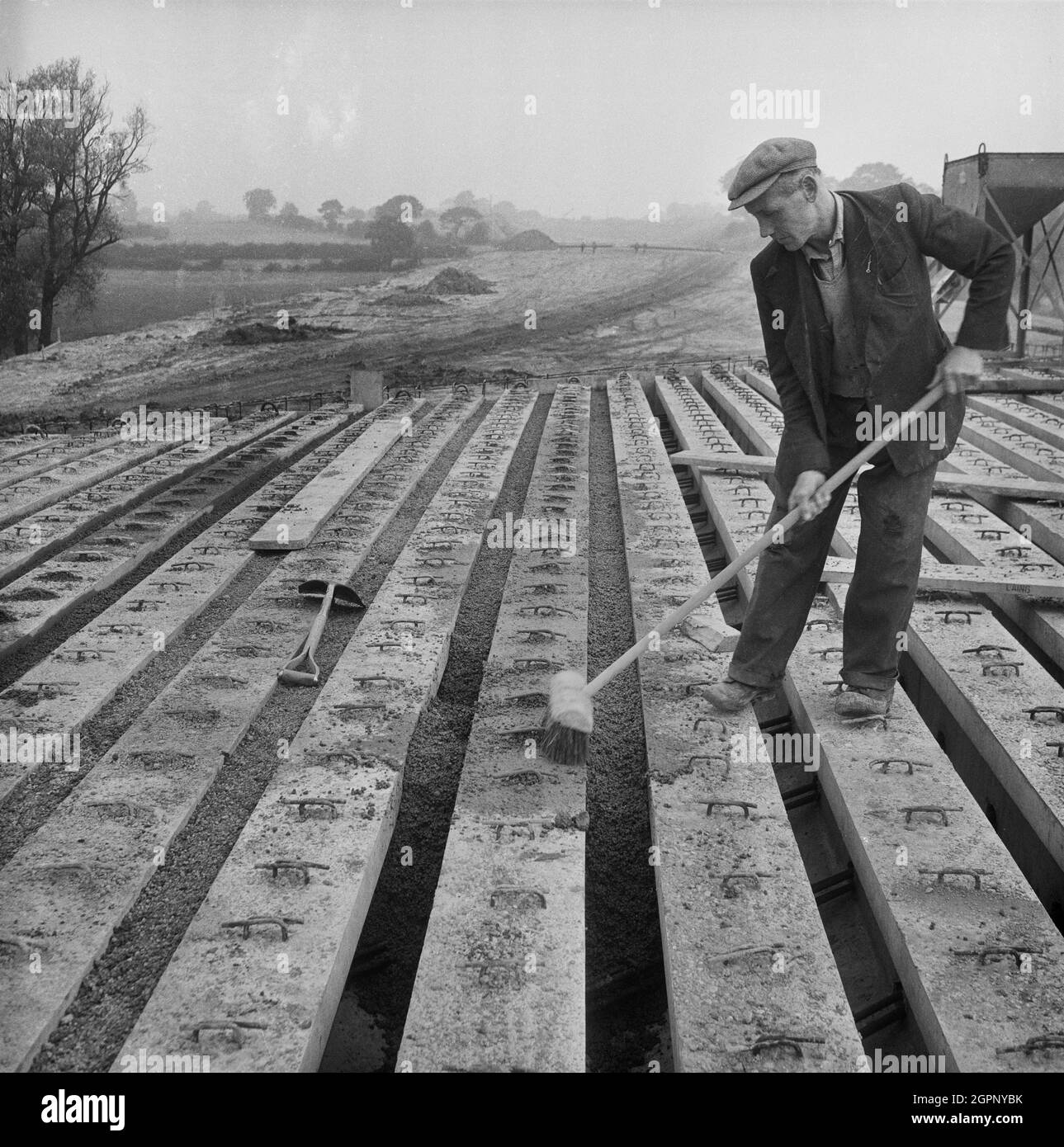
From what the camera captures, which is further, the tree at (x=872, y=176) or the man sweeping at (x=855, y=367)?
the tree at (x=872, y=176)

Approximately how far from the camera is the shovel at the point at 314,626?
329 centimetres

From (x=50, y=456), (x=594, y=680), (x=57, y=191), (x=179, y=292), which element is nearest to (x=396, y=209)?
(x=179, y=292)

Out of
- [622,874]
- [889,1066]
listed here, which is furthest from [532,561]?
[889,1066]

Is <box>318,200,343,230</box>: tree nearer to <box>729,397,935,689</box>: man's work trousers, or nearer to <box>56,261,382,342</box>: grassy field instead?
<box>56,261,382,342</box>: grassy field

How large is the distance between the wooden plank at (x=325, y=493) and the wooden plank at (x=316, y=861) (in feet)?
3.13

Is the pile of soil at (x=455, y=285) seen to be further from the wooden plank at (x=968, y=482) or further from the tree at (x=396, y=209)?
the wooden plank at (x=968, y=482)

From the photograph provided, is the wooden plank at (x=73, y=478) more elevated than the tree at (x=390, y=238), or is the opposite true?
the tree at (x=390, y=238)

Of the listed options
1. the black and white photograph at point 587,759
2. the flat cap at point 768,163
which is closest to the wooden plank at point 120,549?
the black and white photograph at point 587,759

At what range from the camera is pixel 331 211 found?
3338 centimetres

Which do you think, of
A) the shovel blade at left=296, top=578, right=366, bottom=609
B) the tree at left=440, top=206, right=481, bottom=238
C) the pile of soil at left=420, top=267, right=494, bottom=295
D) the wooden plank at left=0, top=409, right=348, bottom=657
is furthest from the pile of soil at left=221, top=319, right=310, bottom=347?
the tree at left=440, top=206, right=481, bottom=238

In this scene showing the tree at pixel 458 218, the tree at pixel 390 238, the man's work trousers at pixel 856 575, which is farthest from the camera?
the tree at pixel 458 218

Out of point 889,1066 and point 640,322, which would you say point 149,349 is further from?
point 889,1066

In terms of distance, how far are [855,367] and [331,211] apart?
32.8 meters
